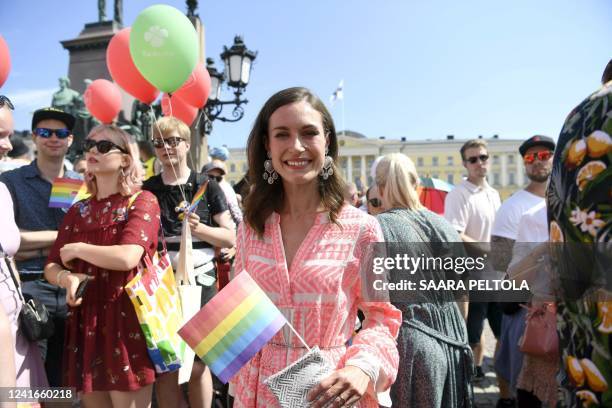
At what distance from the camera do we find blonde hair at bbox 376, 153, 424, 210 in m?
2.81

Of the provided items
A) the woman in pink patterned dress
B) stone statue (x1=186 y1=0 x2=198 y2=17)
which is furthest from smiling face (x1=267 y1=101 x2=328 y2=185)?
stone statue (x1=186 y1=0 x2=198 y2=17)

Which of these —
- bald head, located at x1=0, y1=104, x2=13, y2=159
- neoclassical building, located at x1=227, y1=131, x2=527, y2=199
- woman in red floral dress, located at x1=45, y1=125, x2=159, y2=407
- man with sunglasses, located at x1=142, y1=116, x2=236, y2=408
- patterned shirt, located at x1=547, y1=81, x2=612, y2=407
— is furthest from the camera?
neoclassical building, located at x1=227, y1=131, x2=527, y2=199

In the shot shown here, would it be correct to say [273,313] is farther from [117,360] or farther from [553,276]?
[117,360]

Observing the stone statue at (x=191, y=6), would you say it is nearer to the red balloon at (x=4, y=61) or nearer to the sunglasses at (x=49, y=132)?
the red balloon at (x=4, y=61)

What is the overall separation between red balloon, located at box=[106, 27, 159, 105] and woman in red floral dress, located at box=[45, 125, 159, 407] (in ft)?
5.98

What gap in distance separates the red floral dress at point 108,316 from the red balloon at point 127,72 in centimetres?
205

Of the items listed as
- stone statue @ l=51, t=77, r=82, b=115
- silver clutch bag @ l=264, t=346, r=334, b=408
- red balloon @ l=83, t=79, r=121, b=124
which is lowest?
silver clutch bag @ l=264, t=346, r=334, b=408

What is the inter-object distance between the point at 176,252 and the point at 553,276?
2386 millimetres

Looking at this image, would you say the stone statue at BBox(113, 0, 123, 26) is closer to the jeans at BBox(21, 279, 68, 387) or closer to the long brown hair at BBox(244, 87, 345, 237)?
the jeans at BBox(21, 279, 68, 387)

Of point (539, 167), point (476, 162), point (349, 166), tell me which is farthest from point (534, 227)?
point (349, 166)

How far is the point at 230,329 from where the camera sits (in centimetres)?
141

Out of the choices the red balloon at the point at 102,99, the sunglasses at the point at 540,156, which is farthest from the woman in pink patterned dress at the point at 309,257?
the red balloon at the point at 102,99

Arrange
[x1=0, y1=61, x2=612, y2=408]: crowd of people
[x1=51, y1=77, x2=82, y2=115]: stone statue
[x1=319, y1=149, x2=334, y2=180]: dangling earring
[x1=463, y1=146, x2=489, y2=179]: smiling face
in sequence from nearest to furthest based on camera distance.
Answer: [x1=0, y1=61, x2=612, y2=408]: crowd of people
[x1=319, y1=149, x2=334, y2=180]: dangling earring
[x1=463, y1=146, x2=489, y2=179]: smiling face
[x1=51, y1=77, x2=82, y2=115]: stone statue

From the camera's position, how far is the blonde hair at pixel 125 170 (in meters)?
2.51
